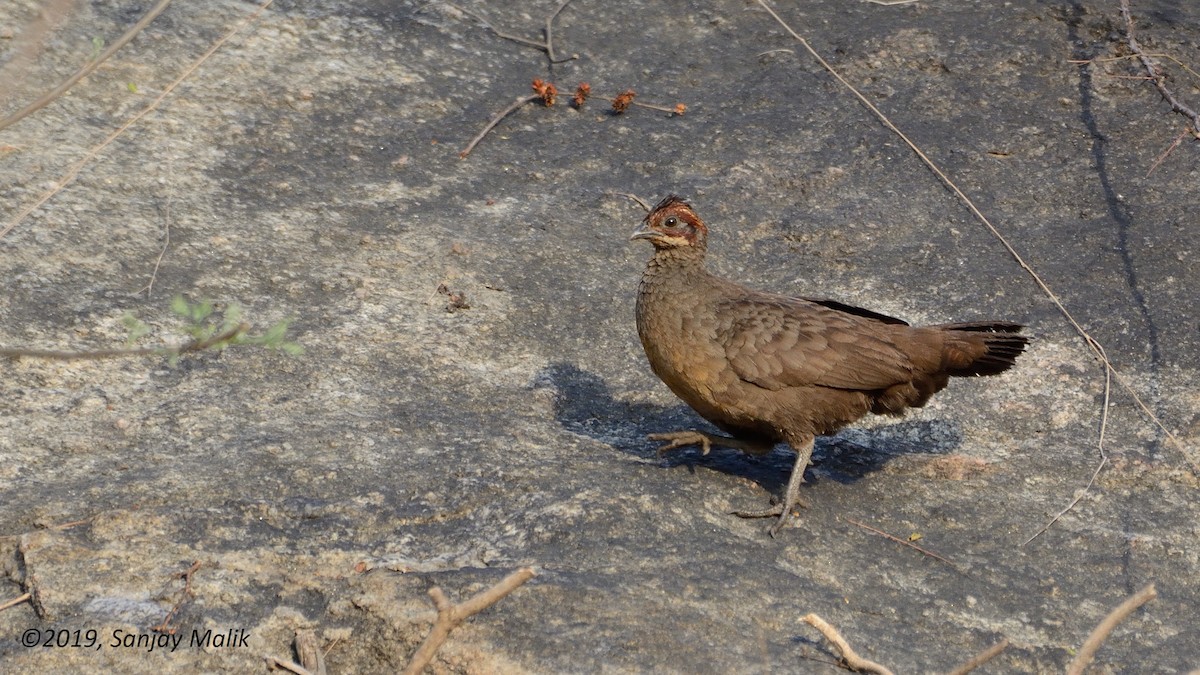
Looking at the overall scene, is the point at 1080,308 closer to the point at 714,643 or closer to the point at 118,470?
the point at 714,643

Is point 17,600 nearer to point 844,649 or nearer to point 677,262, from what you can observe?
point 844,649

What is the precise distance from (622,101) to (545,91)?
1.56 ft

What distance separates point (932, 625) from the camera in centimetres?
407

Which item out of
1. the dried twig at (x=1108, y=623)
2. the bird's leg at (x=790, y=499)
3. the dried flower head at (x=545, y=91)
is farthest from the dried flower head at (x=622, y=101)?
the dried twig at (x=1108, y=623)

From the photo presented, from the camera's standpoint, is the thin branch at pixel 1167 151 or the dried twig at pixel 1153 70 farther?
the thin branch at pixel 1167 151

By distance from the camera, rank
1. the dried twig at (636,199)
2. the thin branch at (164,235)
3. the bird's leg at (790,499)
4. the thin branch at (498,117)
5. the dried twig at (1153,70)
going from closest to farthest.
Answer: the bird's leg at (790,499)
the thin branch at (164,235)
the dried twig at (1153,70)
the dried twig at (636,199)
the thin branch at (498,117)

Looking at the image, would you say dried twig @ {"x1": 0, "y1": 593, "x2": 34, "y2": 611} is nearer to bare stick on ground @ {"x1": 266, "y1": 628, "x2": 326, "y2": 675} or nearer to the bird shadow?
bare stick on ground @ {"x1": 266, "y1": 628, "x2": 326, "y2": 675}

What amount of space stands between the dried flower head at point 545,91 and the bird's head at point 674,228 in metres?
2.27

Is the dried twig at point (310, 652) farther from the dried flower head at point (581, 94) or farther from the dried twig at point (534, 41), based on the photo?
the dried twig at point (534, 41)

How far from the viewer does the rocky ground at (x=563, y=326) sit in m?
3.90

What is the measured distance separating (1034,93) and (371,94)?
13.3 feet

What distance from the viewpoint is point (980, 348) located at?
5.01 m

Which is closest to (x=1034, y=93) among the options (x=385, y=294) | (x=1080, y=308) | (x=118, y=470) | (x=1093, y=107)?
(x=1093, y=107)

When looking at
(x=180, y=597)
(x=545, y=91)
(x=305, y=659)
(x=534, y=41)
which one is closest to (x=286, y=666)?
(x=305, y=659)
